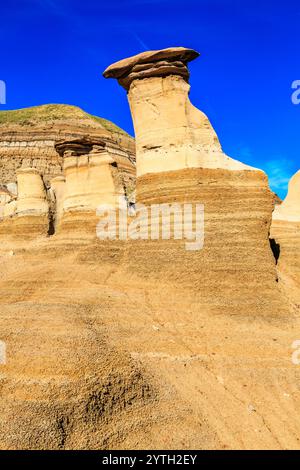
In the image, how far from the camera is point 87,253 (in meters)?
15.0

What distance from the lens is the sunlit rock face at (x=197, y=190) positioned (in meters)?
12.3

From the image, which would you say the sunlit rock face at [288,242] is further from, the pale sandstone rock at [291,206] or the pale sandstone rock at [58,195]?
the pale sandstone rock at [58,195]

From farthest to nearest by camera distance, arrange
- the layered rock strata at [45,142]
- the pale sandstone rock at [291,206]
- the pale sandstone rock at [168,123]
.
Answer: the layered rock strata at [45,142]
the pale sandstone rock at [291,206]
the pale sandstone rock at [168,123]

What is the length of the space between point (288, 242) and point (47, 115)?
2296 inches

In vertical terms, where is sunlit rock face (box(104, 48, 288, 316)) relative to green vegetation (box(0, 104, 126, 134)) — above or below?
below

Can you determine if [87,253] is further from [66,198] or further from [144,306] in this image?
[66,198]

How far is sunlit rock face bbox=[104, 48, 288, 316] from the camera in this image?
1227cm

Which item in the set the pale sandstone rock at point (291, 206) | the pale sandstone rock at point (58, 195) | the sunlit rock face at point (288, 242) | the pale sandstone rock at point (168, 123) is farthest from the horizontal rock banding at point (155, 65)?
the pale sandstone rock at point (58, 195)

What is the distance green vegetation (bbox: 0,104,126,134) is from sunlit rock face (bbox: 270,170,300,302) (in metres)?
50.6

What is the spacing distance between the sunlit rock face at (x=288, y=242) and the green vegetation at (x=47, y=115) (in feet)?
166

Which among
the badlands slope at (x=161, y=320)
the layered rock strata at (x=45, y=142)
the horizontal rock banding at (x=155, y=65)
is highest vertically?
the layered rock strata at (x=45, y=142)

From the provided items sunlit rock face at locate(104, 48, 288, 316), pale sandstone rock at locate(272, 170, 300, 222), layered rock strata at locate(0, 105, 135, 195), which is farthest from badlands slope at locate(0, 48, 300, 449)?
layered rock strata at locate(0, 105, 135, 195)

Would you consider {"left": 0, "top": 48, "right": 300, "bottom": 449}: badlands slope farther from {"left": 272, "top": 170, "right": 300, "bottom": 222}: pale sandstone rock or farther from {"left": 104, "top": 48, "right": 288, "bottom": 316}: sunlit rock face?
{"left": 272, "top": 170, "right": 300, "bottom": 222}: pale sandstone rock
